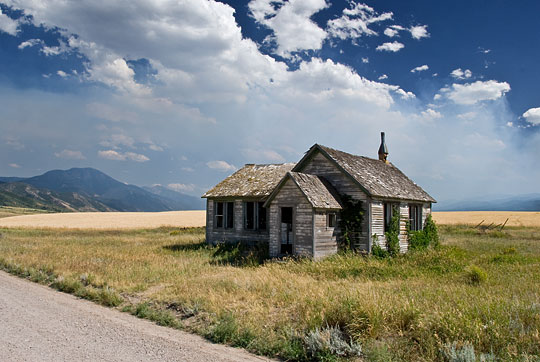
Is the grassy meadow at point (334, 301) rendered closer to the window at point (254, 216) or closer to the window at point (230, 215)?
the window at point (254, 216)

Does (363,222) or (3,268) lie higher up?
(363,222)

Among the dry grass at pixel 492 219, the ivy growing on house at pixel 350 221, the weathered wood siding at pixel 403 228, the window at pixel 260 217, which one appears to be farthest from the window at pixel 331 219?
the dry grass at pixel 492 219

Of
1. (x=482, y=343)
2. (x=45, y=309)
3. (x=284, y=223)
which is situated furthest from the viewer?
(x=284, y=223)

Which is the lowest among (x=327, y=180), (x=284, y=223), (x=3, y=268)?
(x=3, y=268)

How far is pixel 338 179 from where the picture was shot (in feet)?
59.2

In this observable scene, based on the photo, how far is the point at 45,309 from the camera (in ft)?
30.5

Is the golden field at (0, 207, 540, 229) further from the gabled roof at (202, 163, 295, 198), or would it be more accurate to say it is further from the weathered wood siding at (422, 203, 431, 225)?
the weathered wood siding at (422, 203, 431, 225)

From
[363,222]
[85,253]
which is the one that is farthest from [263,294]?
[85,253]

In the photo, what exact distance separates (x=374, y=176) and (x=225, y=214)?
8756 mm

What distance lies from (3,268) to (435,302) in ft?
53.6

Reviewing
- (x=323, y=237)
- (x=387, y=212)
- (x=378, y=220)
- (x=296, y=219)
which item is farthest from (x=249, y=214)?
(x=387, y=212)

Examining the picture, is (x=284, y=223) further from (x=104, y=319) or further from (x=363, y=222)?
(x=104, y=319)

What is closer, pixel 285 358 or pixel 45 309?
pixel 285 358

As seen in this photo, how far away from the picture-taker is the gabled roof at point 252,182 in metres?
21.4
